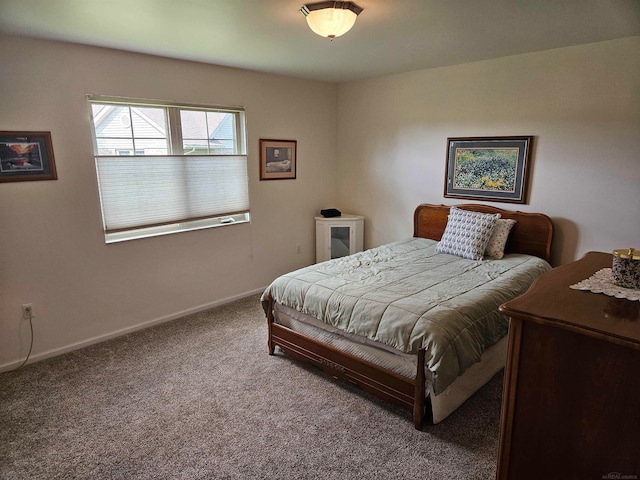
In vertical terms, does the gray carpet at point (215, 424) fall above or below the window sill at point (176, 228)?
below

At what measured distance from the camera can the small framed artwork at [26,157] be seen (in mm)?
2662

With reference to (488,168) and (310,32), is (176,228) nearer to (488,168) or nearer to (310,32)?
(310,32)

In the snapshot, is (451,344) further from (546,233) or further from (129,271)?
(129,271)

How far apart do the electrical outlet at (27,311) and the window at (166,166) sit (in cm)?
72

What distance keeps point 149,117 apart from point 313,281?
6.81 ft

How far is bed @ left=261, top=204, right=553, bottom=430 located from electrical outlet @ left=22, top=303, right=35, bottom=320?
1746mm

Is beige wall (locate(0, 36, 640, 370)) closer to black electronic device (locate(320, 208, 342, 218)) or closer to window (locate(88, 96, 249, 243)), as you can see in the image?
window (locate(88, 96, 249, 243))

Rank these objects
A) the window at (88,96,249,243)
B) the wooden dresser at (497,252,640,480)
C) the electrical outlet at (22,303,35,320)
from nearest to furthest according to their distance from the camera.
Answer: the wooden dresser at (497,252,640,480), the electrical outlet at (22,303,35,320), the window at (88,96,249,243)

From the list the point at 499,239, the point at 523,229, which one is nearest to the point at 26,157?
the point at 499,239

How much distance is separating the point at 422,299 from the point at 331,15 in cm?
173

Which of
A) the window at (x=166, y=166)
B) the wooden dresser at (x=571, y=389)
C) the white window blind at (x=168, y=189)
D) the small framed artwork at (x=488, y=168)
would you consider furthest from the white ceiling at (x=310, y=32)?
the wooden dresser at (x=571, y=389)

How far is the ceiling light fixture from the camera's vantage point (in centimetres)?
210

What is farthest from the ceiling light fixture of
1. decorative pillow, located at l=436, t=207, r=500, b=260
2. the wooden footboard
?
decorative pillow, located at l=436, t=207, r=500, b=260

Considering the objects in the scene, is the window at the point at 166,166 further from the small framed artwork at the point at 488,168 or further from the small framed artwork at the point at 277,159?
the small framed artwork at the point at 488,168
